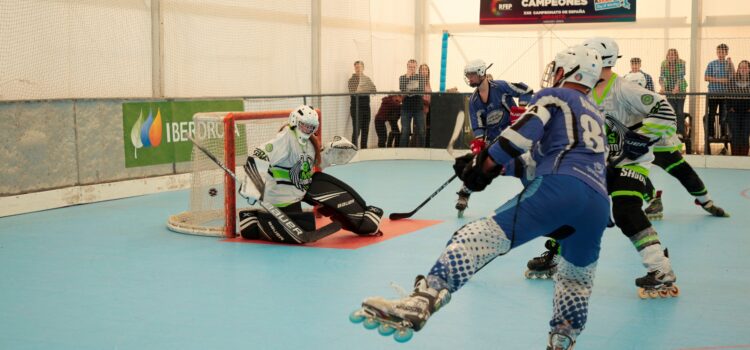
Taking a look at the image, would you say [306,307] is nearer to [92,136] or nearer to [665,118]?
[665,118]

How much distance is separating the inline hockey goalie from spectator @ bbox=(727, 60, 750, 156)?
7781 millimetres

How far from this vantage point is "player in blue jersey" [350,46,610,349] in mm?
3520

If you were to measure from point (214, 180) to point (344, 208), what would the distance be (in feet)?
5.08

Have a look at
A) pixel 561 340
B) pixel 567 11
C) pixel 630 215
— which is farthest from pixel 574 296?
pixel 567 11

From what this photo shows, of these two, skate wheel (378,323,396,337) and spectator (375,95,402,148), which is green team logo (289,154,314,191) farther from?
spectator (375,95,402,148)

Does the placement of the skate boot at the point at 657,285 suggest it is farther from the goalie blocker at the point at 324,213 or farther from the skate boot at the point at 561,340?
the goalie blocker at the point at 324,213

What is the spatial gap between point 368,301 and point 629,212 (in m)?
2.67

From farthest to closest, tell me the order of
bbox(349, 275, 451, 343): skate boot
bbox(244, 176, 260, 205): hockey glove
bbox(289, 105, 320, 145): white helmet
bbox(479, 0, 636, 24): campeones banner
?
1. bbox(479, 0, 636, 24): campeones banner
2. bbox(289, 105, 320, 145): white helmet
3. bbox(244, 176, 260, 205): hockey glove
4. bbox(349, 275, 451, 343): skate boot

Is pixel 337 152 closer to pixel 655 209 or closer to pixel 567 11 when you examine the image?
pixel 655 209

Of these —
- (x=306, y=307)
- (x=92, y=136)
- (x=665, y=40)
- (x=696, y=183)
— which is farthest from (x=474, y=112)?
(x=665, y=40)

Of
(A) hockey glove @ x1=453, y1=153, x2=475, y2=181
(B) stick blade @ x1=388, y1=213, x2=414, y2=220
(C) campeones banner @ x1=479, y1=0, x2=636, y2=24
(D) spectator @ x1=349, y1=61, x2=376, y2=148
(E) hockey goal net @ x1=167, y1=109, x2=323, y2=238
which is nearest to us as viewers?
(A) hockey glove @ x1=453, y1=153, x2=475, y2=181

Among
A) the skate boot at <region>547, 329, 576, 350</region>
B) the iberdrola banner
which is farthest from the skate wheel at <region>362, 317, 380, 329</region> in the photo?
the iberdrola banner

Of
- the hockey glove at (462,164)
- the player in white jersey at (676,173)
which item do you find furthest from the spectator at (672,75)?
the hockey glove at (462,164)

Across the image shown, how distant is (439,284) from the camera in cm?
345
